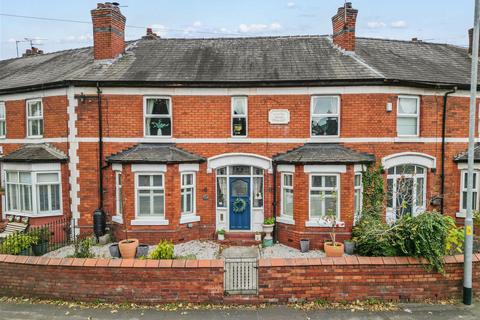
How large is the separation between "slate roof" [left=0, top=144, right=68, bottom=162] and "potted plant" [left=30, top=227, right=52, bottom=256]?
2.79 meters

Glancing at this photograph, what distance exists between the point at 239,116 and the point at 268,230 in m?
4.38

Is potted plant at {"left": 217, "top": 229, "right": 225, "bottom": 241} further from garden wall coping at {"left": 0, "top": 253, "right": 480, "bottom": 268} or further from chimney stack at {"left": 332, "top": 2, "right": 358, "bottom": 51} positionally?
chimney stack at {"left": 332, "top": 2, "right": 358, "bottom": 51}

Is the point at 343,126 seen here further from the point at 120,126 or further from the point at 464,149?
the point at 120,126

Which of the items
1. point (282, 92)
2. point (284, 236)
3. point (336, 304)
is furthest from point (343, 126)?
point (336, 304)

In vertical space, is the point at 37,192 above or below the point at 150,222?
above

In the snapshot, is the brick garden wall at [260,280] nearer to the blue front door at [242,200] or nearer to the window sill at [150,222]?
the window sill at [150,222]

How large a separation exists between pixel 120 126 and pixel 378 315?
10352 mm

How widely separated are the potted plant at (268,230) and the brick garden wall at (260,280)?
15.8ft

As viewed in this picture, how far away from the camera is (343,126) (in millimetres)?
12539

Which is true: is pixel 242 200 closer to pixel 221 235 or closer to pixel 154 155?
pixel 221 235

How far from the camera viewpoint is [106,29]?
1377 cm

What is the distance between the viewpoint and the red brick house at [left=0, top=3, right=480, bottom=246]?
12164mm

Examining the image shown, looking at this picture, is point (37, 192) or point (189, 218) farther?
point (37, 192)

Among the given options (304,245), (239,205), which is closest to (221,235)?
(239,205)
